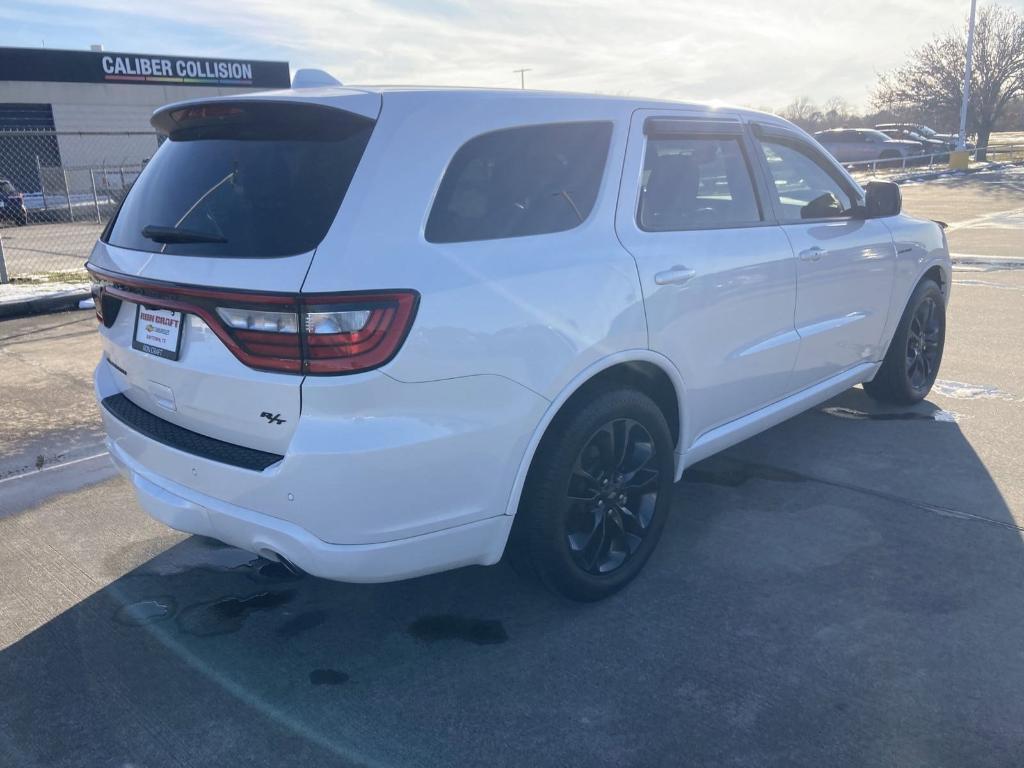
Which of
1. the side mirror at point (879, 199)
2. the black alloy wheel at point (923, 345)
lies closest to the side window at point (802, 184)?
the side mirror at point (879, 199)

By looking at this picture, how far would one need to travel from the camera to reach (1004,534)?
3.91 meters

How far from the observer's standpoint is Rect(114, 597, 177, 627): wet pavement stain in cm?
339

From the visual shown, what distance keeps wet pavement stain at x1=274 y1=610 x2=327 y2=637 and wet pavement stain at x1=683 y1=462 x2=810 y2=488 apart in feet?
6.94

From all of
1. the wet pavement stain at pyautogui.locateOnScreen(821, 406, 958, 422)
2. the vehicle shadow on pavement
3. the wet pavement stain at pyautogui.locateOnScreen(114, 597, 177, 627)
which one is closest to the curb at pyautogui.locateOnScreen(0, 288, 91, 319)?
the vehicle shadow on pavement

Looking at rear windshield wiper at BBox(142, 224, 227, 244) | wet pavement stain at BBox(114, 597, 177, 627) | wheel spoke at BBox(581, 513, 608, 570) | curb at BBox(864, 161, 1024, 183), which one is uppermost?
rear windshield wiper at BBox(142, 224, 227, 244)

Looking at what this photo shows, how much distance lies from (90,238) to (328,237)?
754 inches

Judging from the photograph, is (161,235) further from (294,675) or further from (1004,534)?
(1004,534)

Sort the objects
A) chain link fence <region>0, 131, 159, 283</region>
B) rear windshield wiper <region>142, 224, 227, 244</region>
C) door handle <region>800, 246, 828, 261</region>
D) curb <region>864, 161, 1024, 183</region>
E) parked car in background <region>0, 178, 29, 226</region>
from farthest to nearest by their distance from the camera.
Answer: curb <region>864, 161, 1024, 183</region>, parked car in background <region>0, 178, 29, 226</region>, chain link fence <region>0, 131, 159, 283</region>, door handle <region>800, 246, 828, 261</region>, rear windshield wiper <region>142, 224, 227, 244</region>

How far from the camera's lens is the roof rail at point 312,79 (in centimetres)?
340

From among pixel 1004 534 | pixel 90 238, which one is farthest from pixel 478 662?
pixel 90 238

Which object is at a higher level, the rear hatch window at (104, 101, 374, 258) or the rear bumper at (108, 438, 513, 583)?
the rear hatch window at (104, 101, 374, 258)

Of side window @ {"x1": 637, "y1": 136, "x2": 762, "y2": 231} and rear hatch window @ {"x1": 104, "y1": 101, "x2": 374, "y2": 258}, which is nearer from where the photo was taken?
rear hatch window @ {"x1": 104, "y1": 101, "x2": 374, "y2": 258}

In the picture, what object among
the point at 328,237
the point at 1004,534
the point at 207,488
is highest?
the point at 328,237

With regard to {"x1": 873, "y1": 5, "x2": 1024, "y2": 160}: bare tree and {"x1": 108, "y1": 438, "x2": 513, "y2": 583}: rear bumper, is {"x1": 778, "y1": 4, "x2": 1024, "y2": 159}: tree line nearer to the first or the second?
{"x1": 873, "y1": 5, "x2": 1024, "y2": 160}: bare tree
